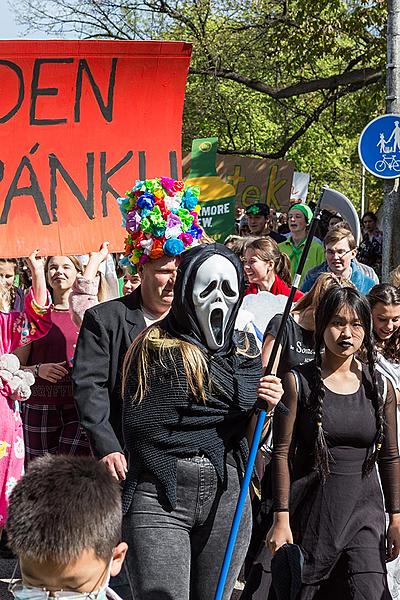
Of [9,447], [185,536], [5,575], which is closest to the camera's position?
[185,536]

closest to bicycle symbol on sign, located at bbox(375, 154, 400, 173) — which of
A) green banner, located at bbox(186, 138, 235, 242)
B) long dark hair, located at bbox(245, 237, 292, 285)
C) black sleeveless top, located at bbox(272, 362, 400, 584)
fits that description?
green banner, located at bbox(186, 138, 235, 242)

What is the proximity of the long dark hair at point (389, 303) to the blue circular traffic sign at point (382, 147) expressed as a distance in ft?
17.3

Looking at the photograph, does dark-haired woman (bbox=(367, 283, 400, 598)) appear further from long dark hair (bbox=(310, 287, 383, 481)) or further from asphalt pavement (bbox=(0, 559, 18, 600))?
asphalt pavement (bbox=(0, 559, 18, 600))

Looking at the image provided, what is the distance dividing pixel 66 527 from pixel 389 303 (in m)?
3.66

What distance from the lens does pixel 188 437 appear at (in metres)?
4.11

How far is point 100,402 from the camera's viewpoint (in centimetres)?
447

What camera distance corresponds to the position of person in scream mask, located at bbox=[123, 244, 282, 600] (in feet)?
13.2

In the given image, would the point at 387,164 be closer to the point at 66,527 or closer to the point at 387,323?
the point at 387,323

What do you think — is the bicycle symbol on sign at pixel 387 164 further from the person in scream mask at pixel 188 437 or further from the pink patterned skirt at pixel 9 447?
the person in scream mask at pixel 188 437

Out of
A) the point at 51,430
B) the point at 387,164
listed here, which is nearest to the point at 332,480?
the point at 51,430

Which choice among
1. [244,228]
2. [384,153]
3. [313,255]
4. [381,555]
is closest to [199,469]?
[381,555]

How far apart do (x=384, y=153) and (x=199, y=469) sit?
7759 millimetres

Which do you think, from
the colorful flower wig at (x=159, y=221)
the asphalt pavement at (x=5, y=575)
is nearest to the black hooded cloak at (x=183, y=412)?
the colorful flower wig at (x=159, y=221)

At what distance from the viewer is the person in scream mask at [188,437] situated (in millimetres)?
4027
